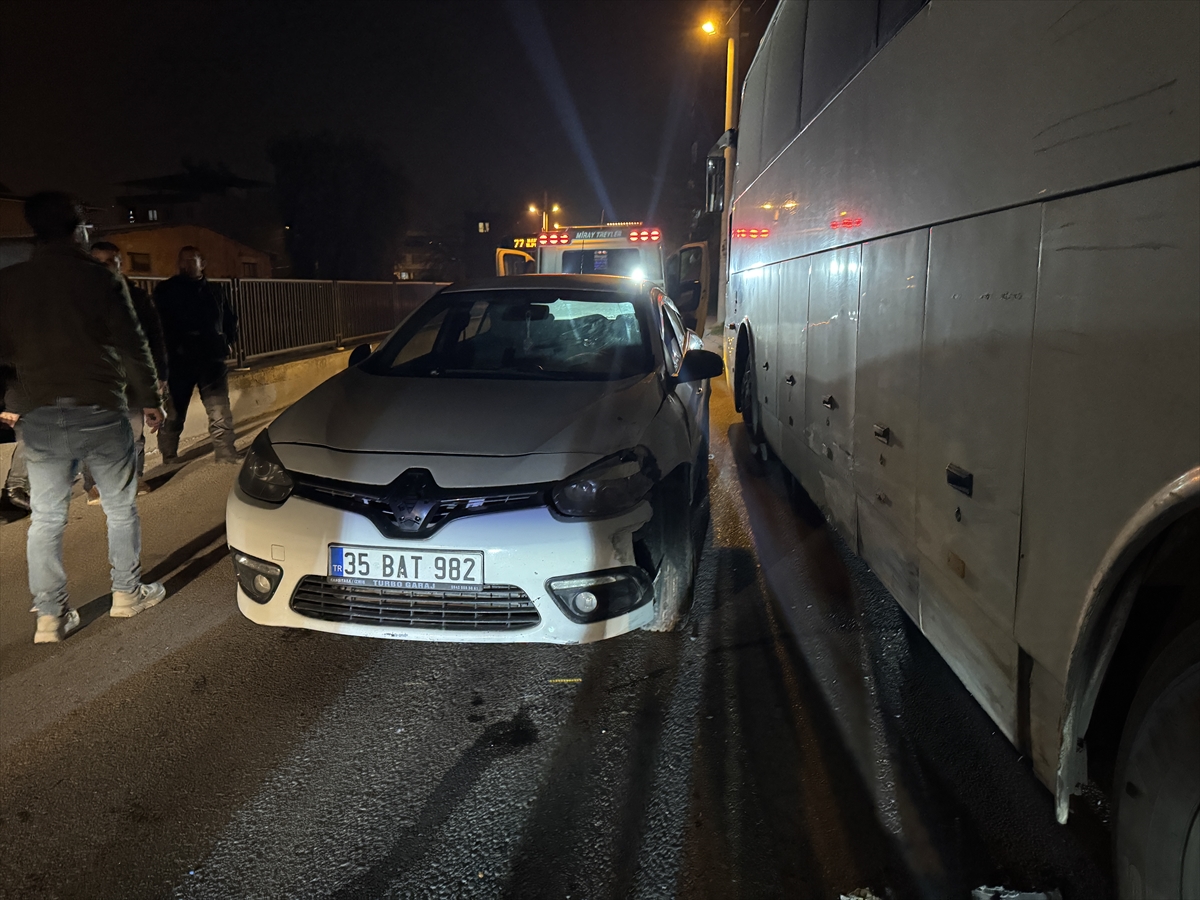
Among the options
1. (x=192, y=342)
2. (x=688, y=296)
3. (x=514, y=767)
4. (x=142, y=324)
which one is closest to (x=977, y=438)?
(x=514, y=767)

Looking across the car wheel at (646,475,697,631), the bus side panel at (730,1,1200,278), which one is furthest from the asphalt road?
the bus side panel at (730,1,1200,278)

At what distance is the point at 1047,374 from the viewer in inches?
82.7

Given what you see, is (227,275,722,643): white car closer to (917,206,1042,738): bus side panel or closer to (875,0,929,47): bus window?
(917,206,1042,738): bus side panel

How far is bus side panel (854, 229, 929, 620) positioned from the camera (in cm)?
318

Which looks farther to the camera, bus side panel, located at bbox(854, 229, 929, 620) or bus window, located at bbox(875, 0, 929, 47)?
bus window, located at bbox(875, 0, 929, 47)

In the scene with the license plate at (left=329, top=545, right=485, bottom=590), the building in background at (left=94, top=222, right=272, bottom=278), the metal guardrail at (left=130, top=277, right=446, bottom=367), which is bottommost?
the license plate at (left=329, top=545, right=485, bottom=590)

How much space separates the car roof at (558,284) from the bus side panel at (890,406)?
168 centimetres

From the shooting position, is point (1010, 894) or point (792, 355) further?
point (792, 355)

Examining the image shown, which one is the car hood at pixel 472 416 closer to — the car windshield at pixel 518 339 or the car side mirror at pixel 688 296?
the car windshield at pixel 518 339

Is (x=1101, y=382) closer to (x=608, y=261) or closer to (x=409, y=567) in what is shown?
(x=409, y=567)

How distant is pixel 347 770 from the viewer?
2918mm

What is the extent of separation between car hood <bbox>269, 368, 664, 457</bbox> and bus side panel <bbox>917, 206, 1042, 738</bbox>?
48.3 inches

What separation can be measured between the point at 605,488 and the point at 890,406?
4.18 ft

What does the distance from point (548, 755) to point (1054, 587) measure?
1.82 m
